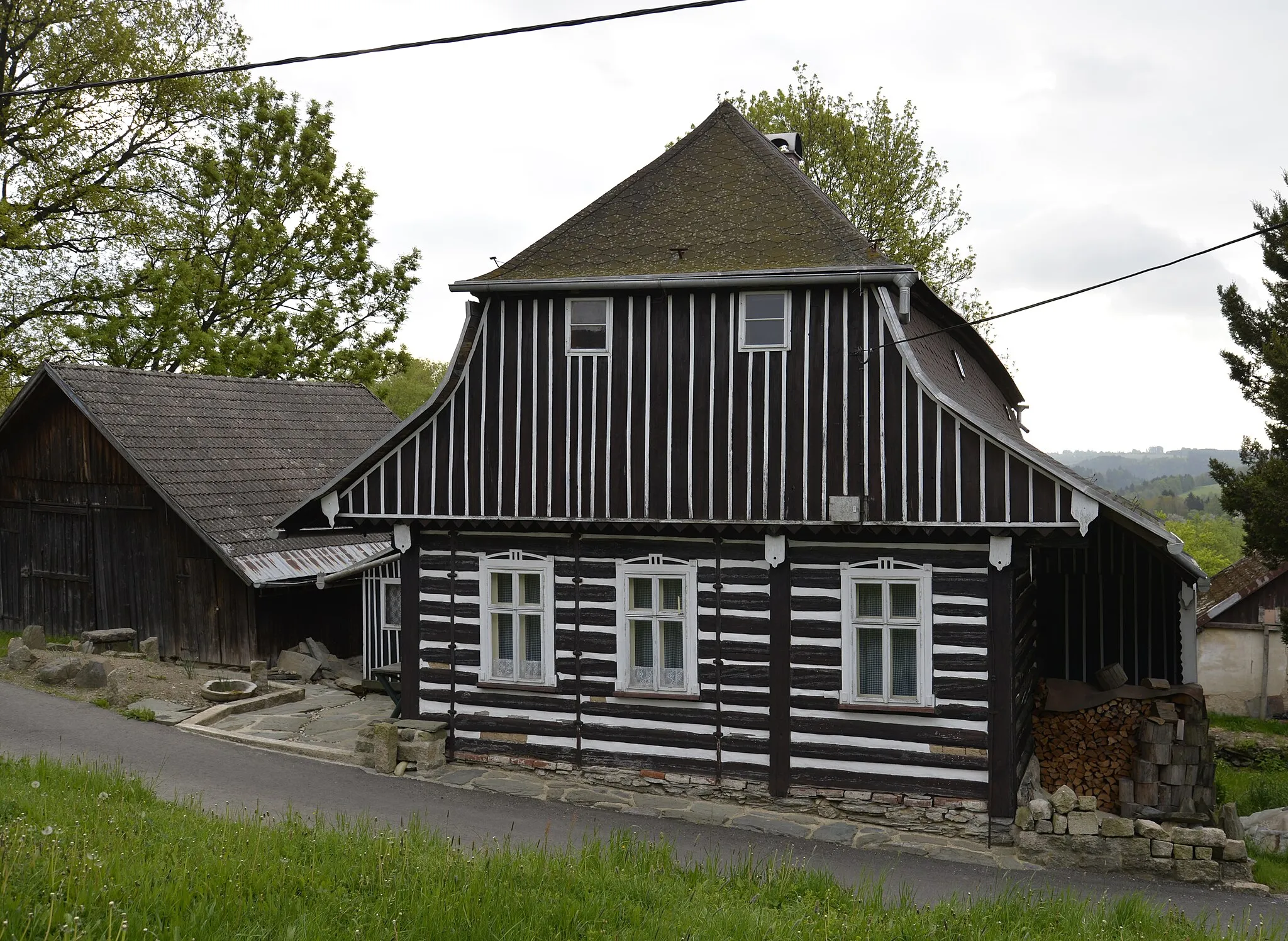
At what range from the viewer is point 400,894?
736cm

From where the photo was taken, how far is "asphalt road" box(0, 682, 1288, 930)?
10.8 meters

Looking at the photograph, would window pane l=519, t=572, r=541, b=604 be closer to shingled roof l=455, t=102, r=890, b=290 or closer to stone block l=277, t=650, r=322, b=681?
shingled roof l=455, t=102, r=890, b=290

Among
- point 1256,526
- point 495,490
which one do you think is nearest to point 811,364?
point 495,490

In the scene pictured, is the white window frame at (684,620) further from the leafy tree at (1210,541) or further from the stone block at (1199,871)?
the leafy tree at (1210,541)

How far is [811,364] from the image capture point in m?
13.2

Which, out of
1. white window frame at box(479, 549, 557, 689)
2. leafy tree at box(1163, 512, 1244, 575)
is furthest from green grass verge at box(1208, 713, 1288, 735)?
leafy tree at box(1163, 512, 1244, 575)

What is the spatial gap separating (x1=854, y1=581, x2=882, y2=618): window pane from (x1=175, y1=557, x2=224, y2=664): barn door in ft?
44.1

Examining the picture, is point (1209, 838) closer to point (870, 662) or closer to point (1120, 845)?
point (1120, 845)

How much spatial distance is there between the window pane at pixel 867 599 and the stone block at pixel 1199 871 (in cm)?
410

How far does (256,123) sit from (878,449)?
30.1m

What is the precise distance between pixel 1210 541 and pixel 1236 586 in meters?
51.5

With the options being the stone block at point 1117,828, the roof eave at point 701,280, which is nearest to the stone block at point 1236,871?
the stone block at point 1117,828

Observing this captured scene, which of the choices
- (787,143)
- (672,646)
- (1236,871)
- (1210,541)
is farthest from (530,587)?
(1210,541)

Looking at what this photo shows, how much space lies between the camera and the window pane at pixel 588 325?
1402cm
